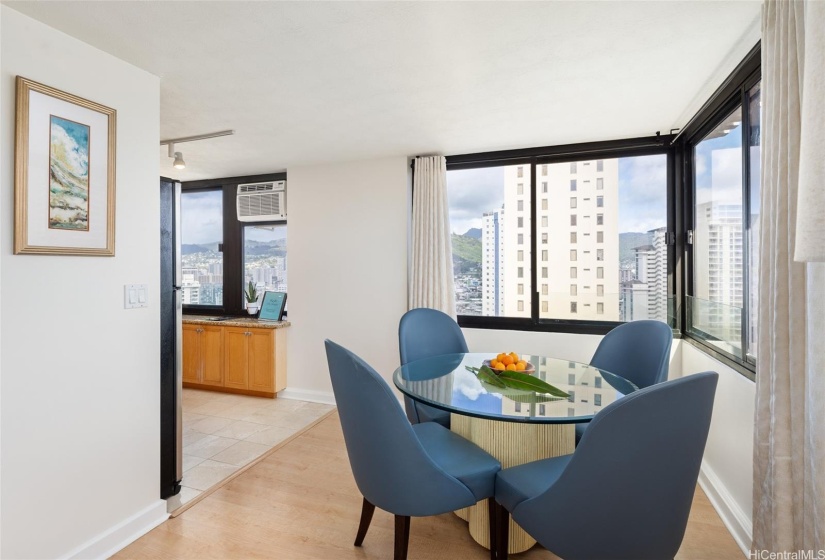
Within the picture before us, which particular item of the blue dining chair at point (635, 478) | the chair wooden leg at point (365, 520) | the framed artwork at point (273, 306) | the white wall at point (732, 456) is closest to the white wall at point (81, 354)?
the chair wooden leg at point (365, 520)

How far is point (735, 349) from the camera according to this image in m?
2.25

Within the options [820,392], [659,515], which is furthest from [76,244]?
[820,392]

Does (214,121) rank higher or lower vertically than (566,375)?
higher

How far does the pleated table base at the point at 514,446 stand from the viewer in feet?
6.29

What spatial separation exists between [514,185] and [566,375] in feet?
6.81

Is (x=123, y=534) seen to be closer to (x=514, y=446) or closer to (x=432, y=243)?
(x=514, y=446)

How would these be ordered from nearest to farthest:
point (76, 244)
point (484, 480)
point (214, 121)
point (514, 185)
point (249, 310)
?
point (484, 480) < point (76, 244) < point (214, 121) < point (514, 185) < point (249, 310)

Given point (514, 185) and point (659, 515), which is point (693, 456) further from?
point (514, 185)

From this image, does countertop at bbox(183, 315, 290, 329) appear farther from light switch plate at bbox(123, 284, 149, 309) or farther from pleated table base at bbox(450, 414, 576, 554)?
pleated table base at bbox(450, 414, 576, 554)

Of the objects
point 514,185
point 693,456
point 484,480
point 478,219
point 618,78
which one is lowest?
point 484,480

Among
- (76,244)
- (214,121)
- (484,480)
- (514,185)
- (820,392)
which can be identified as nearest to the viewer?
(820,392)

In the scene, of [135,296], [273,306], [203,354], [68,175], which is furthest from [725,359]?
[203,354]

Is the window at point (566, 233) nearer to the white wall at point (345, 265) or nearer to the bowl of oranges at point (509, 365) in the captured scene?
the white wall at point (345, 265)

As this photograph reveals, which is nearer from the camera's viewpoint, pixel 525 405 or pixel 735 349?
pixel 525 405
